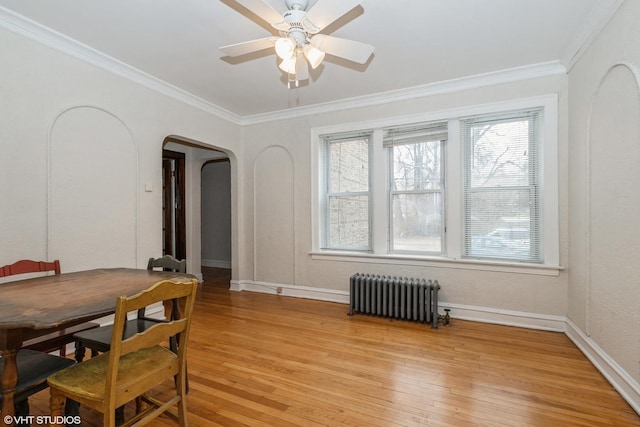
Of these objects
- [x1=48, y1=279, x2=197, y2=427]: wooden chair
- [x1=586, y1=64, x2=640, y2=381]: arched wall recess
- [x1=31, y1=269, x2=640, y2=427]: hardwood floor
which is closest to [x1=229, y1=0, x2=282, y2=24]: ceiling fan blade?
[x1=48, y1=279, x2=197, y2=427]: wooden chair

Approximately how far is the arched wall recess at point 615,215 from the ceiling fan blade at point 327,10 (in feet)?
6.25

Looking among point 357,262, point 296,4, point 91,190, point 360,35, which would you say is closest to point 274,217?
point 357,262

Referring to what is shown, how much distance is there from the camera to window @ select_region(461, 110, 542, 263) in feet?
10.6

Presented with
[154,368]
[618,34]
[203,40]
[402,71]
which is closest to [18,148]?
[203,40]

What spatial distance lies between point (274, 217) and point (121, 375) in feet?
10.8

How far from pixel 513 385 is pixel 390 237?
2091 mm

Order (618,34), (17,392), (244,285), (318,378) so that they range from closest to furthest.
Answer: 1. (17,392)
2. (618,34)
3. (318,378)
4. (244,285)

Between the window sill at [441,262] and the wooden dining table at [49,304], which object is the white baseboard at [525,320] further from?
the wooden dining table at [49,304]

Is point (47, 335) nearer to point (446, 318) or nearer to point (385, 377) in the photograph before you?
point (385, 377)

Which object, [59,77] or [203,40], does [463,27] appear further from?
[59,77]

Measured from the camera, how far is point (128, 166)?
125 inches

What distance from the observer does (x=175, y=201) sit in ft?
18.8

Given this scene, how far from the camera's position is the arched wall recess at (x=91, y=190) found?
2.62 m

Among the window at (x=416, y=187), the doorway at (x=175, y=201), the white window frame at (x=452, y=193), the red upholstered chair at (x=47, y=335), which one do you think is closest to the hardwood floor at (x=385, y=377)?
the red upholstered chair at (x=47, y=335)
